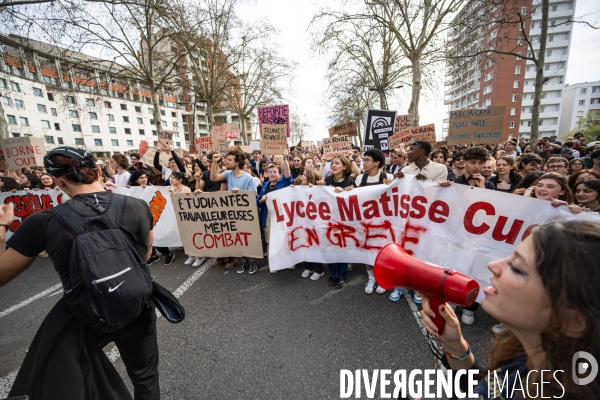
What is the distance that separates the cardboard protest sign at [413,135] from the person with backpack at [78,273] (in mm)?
6911

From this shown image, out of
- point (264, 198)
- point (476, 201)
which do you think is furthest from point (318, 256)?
point (476, 201)

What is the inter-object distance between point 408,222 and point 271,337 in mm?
2125

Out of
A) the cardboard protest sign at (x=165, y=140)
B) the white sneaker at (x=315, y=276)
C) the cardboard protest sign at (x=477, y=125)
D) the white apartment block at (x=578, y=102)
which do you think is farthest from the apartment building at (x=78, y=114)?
the white apartment block at (x=578, y=102)

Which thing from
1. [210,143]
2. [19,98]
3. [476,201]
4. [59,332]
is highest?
[19,98]

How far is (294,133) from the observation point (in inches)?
2741

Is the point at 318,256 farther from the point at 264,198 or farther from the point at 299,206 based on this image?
the point at 264,198

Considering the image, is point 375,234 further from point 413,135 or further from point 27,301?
point 27,301

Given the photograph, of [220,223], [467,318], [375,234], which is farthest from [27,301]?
[467,318]

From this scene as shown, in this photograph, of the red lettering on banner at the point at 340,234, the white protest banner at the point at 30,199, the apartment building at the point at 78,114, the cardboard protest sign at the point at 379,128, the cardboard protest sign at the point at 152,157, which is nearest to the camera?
the red lettering on banner at the point at 340,234

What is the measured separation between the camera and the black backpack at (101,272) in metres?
1.26

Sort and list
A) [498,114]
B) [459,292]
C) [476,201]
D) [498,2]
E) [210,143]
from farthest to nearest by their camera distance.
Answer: [210,143] → [498,2] → [498,114] → [476,201] → [459,292]

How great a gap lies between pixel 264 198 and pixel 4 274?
2.76 meters

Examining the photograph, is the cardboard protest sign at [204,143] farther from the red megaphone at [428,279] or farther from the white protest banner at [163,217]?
the red megaphone at [428,279]

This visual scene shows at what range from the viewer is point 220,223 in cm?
420
